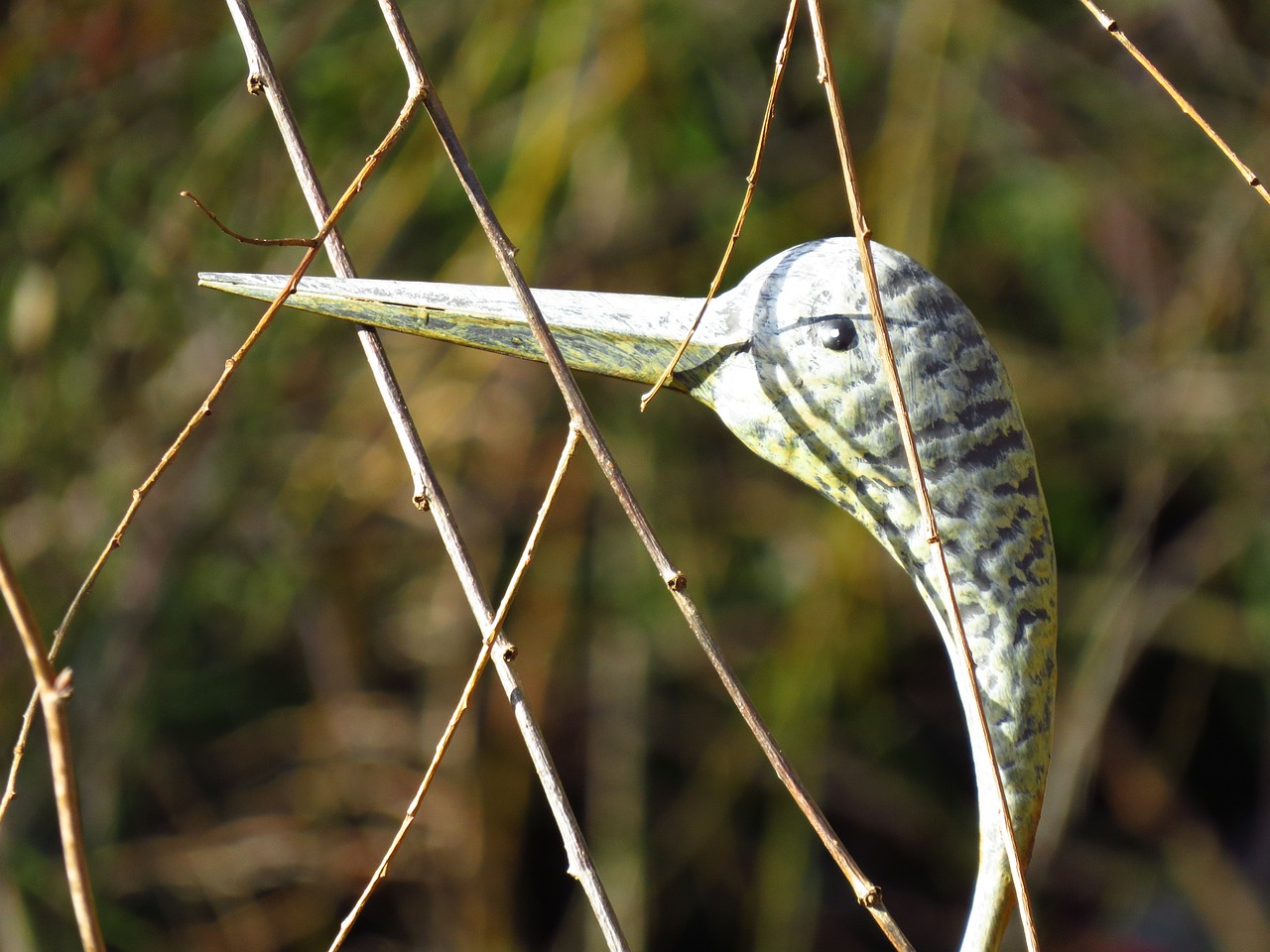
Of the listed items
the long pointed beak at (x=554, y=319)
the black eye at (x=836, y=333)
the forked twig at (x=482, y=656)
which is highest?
the long pointed beak at (x=554, y=319)

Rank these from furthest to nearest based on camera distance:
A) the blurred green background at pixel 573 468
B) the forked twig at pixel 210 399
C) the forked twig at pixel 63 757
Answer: the blurred green background at pixel 573 468, the forked twig at pixel 210 399, the forked twig at pixel 63 757

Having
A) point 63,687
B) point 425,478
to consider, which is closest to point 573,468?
point 425,478

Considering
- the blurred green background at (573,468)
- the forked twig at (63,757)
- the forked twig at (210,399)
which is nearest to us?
the forked twig at (63,757)

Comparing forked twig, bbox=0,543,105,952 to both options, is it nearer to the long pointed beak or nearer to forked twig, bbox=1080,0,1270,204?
the long pointed beak

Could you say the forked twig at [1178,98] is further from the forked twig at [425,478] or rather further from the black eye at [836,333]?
the forked twig at [425,478]

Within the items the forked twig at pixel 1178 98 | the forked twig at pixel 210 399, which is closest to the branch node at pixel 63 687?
the forked twig at pixel 210 399

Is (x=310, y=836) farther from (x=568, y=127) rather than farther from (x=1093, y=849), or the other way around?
(x=1093, y=849)

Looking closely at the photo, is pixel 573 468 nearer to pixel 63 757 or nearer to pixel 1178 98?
pixel 1178 98

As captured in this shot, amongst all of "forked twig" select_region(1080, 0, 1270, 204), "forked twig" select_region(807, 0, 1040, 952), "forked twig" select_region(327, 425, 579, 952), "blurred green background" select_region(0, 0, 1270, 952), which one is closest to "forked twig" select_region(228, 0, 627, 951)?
"forked twig" select_region(327, 425, 579, 952)
